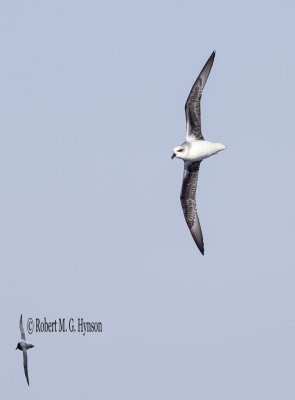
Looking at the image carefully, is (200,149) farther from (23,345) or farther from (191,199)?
(23,345)

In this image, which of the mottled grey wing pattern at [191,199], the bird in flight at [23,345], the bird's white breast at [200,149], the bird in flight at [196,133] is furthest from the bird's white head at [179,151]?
the bird in flight at [23,345]

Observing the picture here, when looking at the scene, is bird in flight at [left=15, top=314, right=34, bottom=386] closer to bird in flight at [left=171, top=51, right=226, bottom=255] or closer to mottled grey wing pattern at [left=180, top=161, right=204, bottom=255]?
mottled grey wing pattern at [left=180, top=161, right=204, bottom=255]

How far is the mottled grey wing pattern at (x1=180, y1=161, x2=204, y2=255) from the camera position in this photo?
194ft

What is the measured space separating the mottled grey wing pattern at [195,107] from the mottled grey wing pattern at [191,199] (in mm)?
2814

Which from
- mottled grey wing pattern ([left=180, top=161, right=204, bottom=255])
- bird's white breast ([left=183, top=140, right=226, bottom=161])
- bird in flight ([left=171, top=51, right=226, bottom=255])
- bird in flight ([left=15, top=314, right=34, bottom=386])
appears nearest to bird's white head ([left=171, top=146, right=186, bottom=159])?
bird in flight ([left=171, top=51, right=226, bottom=255])

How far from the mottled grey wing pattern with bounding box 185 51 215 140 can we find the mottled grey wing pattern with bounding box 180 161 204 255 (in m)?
2.81

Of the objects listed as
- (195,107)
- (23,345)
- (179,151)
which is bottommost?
(23,345)

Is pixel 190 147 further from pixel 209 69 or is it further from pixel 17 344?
pixel 17 344

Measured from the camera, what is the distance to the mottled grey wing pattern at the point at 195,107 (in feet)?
184

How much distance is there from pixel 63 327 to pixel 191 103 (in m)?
16.2

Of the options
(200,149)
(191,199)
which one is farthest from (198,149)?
(191,199)

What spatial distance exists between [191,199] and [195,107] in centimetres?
592

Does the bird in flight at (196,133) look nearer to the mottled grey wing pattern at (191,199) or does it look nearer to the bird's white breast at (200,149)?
the bird's white breast at (200,149)

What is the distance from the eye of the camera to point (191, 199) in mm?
59781
